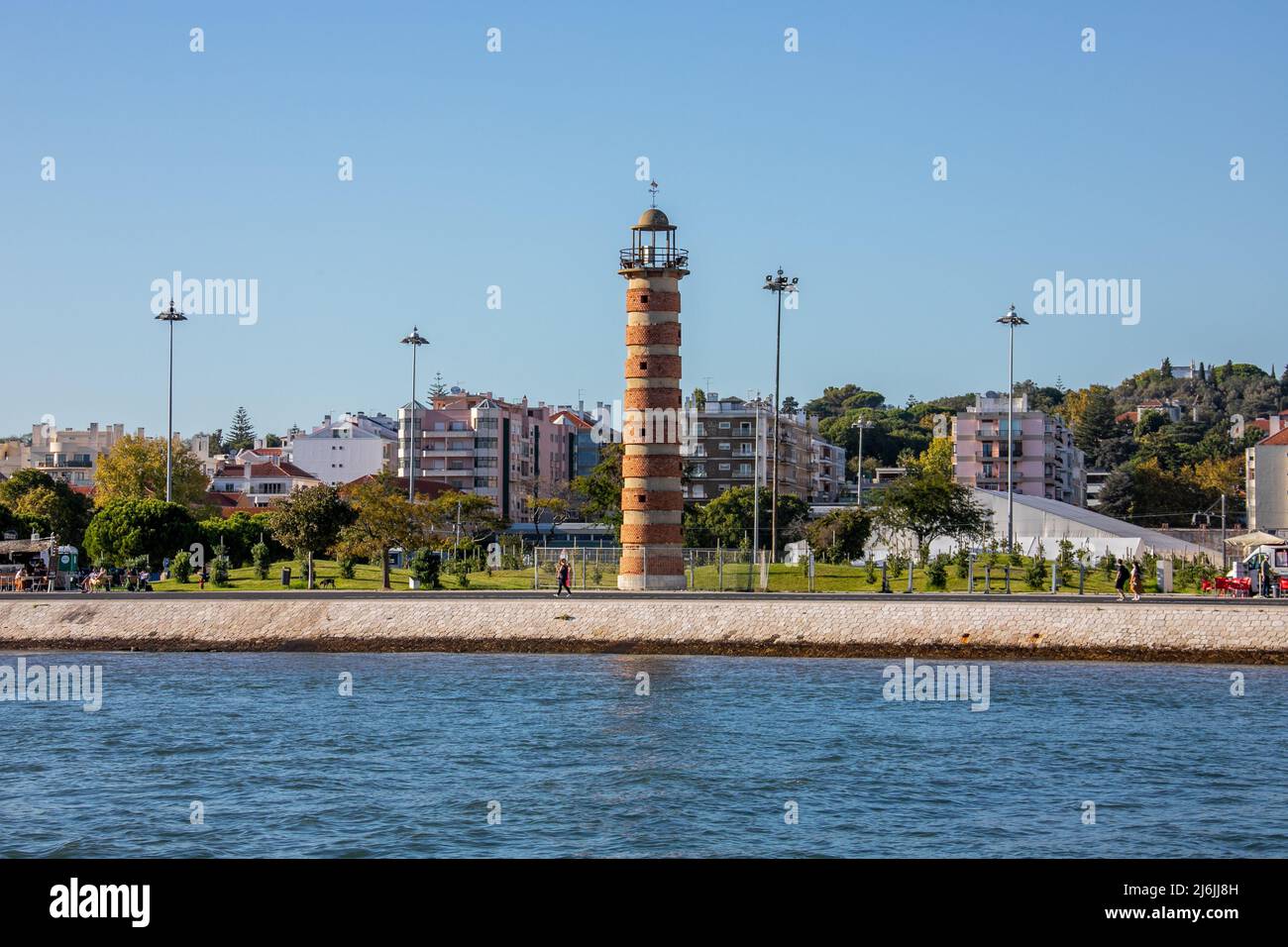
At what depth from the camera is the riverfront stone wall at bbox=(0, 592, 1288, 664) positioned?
4697 cm

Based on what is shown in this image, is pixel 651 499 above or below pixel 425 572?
above

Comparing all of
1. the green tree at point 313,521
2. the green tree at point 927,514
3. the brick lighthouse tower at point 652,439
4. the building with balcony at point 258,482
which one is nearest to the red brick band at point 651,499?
the brick lighthouse tower at point 652,439

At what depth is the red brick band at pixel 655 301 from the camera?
62.7 meters

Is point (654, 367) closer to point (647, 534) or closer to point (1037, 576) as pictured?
point (647, 534)

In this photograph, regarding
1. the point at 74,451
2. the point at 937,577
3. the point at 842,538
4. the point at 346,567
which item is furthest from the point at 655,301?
the point at 74,451

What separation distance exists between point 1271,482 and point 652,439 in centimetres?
8729

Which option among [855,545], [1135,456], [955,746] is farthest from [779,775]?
[1135,456]

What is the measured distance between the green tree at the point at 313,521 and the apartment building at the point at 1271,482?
90.2m

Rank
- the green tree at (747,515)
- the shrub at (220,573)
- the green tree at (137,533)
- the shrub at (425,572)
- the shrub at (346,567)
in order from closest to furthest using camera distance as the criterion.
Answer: the shrub at (425,572) < the shrub at (220,573) < the shrub at (346,567) < the green tree at (137,533) < the green tree at (747,515)

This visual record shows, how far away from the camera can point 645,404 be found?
62.3 m

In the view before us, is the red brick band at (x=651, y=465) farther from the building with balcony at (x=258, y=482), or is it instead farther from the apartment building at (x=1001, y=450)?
the apartment building at (x=1001, y=450)

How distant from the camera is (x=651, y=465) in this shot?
204 ft

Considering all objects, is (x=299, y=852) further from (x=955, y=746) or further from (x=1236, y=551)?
(x=1236, y=551)
